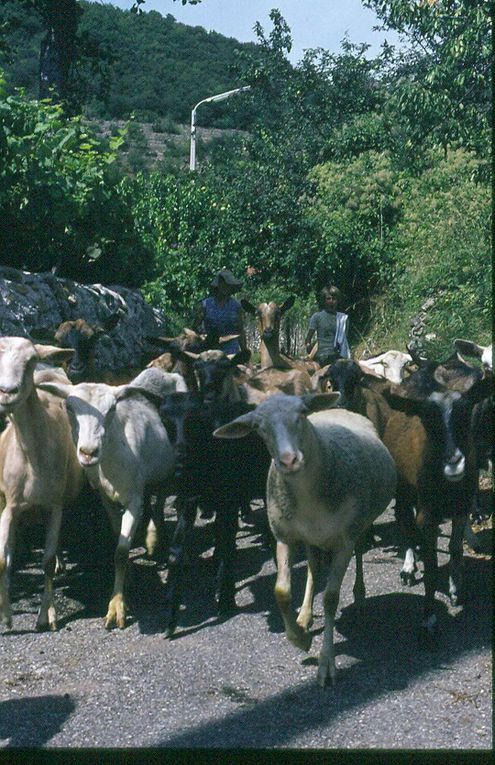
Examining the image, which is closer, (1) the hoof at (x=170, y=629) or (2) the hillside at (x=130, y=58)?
(1) the hoof at (x=170, y=629)

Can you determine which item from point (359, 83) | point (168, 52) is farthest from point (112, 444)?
point (359, 83)

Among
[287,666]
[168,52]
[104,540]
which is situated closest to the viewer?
[287,666]

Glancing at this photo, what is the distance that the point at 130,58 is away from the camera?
18.0m

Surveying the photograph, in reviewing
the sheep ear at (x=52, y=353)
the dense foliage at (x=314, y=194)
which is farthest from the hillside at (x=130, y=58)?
the sheep ear at (x=52, y=353)

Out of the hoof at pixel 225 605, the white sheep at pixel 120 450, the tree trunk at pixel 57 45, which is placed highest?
the tree trunk at pixel 57 45

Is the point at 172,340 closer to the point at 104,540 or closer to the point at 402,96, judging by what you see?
the point at 104,540

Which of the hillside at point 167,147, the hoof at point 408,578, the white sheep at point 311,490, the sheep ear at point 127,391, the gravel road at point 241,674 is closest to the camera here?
the gravel road at point 241,674

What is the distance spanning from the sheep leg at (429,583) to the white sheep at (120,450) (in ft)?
7.22

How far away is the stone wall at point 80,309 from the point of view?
11.2 m

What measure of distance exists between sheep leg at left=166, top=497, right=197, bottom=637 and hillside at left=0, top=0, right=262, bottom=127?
7207mm

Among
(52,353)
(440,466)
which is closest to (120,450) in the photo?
(52,353)

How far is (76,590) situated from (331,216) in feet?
56.6

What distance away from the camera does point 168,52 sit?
1688 cm

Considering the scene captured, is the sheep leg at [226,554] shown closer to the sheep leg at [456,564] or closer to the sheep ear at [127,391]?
the sheep ear at [127,391]
